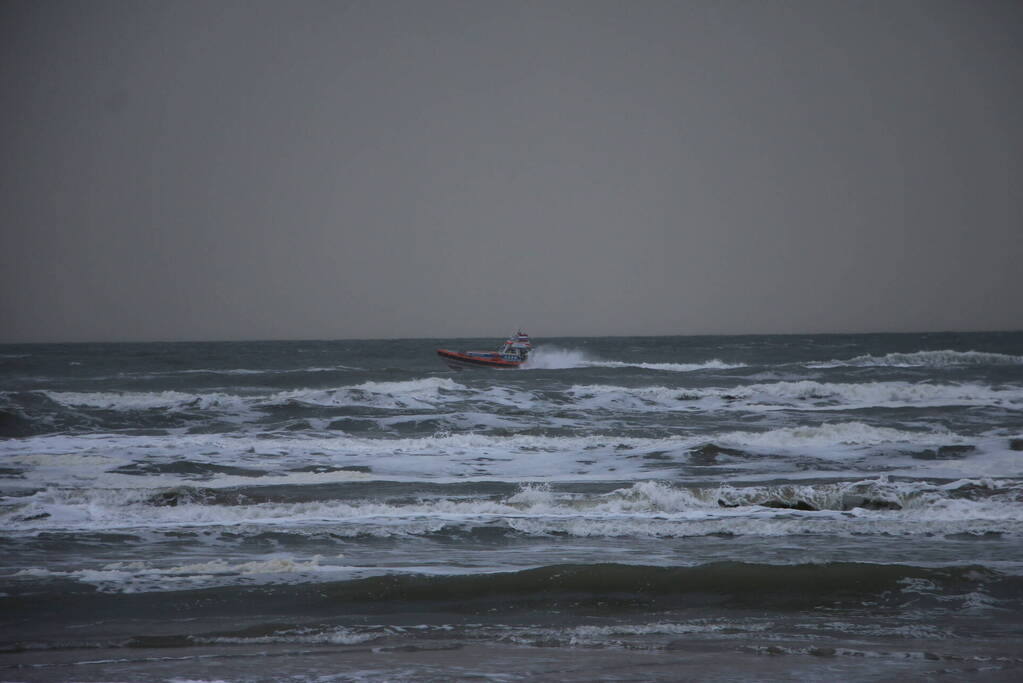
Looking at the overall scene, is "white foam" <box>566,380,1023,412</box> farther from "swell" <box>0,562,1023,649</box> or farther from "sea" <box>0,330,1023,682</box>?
"swell" <box>0,562,1023,649</box>

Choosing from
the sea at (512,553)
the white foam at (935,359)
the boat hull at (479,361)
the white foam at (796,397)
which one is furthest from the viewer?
the white foam at (935,359)

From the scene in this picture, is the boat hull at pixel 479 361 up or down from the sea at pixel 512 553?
up

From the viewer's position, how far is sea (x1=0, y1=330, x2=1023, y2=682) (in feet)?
17.0

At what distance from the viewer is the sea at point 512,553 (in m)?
5.18

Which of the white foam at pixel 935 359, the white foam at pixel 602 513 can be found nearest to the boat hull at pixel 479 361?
the white foam at pixel 935 359

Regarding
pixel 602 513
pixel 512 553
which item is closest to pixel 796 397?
pixel 602 513

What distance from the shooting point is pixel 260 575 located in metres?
7.27

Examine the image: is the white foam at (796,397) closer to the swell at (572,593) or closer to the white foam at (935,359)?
the swell at (572,593)

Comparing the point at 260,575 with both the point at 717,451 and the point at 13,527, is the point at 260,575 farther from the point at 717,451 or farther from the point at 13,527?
the point at 717,451

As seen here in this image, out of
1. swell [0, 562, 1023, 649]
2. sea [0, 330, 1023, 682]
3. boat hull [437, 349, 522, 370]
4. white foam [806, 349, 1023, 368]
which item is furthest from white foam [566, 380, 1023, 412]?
white foam [806, 349, 1023, 368]

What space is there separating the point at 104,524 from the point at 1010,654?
9.26 metres

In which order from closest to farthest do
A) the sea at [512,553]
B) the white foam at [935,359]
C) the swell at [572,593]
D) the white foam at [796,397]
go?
the sea at [512,553]
the swell at [572,593]
the white foam at [796,397]
the white foam at [935,359]

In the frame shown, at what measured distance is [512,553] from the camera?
8141 mm

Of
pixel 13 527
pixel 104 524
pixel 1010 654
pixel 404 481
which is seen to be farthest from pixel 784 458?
pixel 13 527
